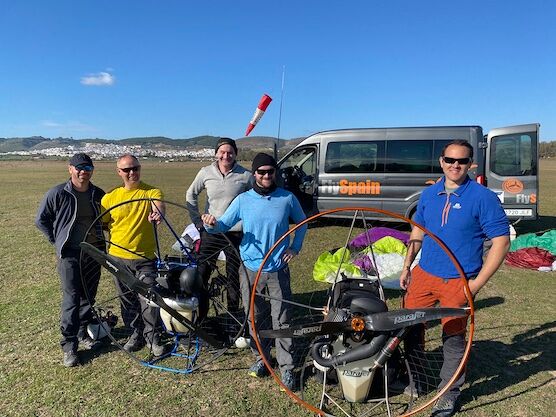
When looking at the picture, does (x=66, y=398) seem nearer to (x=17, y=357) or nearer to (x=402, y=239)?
(x=17, y=357)

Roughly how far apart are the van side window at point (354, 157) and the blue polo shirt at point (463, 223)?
717cm

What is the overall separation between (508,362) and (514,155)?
661 cm

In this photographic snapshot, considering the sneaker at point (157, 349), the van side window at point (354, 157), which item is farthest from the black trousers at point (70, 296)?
the van side window at point (354, 157)

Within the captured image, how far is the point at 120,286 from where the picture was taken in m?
3.92

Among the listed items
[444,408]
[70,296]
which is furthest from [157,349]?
[444,408]

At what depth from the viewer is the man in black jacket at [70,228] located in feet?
11.9

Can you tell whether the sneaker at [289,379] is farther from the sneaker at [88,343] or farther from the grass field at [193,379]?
the sneaker at [88,343]

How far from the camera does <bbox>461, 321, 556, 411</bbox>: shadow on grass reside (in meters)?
3.26

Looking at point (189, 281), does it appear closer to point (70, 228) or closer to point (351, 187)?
point (70, 228)

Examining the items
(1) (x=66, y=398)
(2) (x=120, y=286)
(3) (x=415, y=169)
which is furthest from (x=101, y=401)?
(3) (x=415, y=169)

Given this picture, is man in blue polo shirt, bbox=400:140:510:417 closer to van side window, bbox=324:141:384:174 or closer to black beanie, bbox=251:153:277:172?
black beanie, bbox=251:153:277:172

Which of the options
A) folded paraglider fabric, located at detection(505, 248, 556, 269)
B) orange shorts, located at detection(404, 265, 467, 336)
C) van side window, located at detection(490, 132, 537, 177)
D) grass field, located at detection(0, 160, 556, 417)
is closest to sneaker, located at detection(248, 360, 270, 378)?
grass field, located at detection(0, 160, 556, 417)

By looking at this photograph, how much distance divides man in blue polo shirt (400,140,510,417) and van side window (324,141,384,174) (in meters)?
7.09

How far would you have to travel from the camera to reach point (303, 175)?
10.9m
